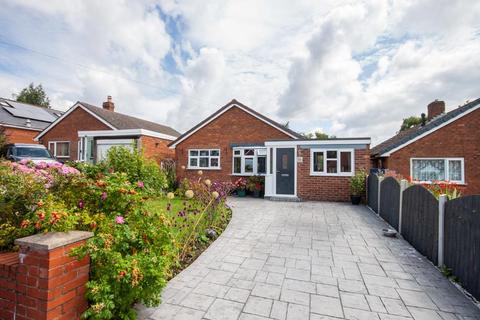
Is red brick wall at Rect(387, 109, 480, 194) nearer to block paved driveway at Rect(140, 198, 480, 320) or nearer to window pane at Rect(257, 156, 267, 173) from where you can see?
window pane at Rect(257, 156, 267, 173)

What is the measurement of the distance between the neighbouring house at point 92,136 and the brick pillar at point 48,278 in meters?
13.3

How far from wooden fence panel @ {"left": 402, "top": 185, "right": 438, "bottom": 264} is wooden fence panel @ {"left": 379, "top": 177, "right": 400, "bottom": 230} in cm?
52

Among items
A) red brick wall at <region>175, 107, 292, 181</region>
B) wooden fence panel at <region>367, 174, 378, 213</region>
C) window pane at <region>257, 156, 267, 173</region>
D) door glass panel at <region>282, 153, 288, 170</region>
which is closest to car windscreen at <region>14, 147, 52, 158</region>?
red brick wall at <region>175, 107, 292, 181</region>

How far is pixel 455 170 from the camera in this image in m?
11.7

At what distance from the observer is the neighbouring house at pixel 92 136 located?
1511 cm

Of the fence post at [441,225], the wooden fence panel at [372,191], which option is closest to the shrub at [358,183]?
the wooden fence panel at [372,191]

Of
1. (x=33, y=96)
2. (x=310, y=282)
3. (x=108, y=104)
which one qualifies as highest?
(x=33, y=96)

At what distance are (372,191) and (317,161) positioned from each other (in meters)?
2.79

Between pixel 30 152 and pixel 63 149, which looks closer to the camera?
pixel 30 152

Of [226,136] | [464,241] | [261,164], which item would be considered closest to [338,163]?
[261,164]

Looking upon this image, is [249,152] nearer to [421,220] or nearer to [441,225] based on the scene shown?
[421,220]

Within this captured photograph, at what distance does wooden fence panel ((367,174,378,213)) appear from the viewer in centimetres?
827

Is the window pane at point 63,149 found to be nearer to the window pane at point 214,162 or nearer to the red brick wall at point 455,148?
the window pane at point 214,162

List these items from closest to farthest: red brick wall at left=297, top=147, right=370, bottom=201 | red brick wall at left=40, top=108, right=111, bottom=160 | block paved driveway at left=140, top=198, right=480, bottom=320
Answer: block paved driveway at left=140, top=198, right=480, bottom=320 < red brick wall at left=297, top=147, right=370, bottom=201 < red brick wall at left=40, top=108, right=111, bottom=160
